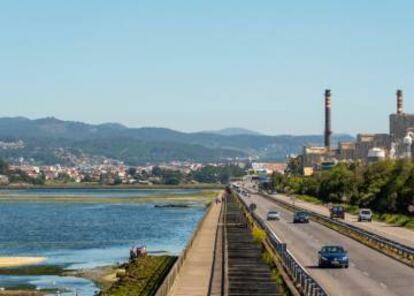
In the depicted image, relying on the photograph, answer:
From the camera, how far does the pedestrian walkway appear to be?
43.2 metres

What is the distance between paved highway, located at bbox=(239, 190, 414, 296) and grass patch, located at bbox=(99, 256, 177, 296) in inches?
311

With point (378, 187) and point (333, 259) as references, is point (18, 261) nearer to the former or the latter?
point (333, 259)

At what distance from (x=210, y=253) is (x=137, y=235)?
160 feet

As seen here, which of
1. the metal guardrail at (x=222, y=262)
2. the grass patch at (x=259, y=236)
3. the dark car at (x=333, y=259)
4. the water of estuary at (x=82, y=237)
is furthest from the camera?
the grass patch at (x=259, y=236)

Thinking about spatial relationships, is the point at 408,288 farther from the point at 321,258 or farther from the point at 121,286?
the point at 121,286

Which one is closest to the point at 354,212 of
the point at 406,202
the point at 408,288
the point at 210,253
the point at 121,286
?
the point at 406,202

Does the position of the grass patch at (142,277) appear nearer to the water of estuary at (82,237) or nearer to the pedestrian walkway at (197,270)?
the pedestrian walkway at (197,270)

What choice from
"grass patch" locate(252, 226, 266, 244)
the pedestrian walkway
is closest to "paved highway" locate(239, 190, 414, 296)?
"grass patch" locate(252, 226, 266, 244)

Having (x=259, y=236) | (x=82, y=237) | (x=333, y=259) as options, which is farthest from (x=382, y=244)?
(x=82, y=237)

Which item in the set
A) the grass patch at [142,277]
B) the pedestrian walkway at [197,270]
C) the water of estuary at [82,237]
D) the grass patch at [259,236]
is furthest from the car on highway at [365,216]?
the grass patch at [142,277]

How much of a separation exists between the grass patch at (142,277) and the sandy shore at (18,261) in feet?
30.7

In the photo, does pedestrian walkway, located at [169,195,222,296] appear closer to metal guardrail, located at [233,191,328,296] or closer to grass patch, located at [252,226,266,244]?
grass patch, located at [252,226,266,244]

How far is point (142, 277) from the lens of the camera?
197 ft

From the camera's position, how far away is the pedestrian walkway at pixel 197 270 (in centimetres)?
4319
